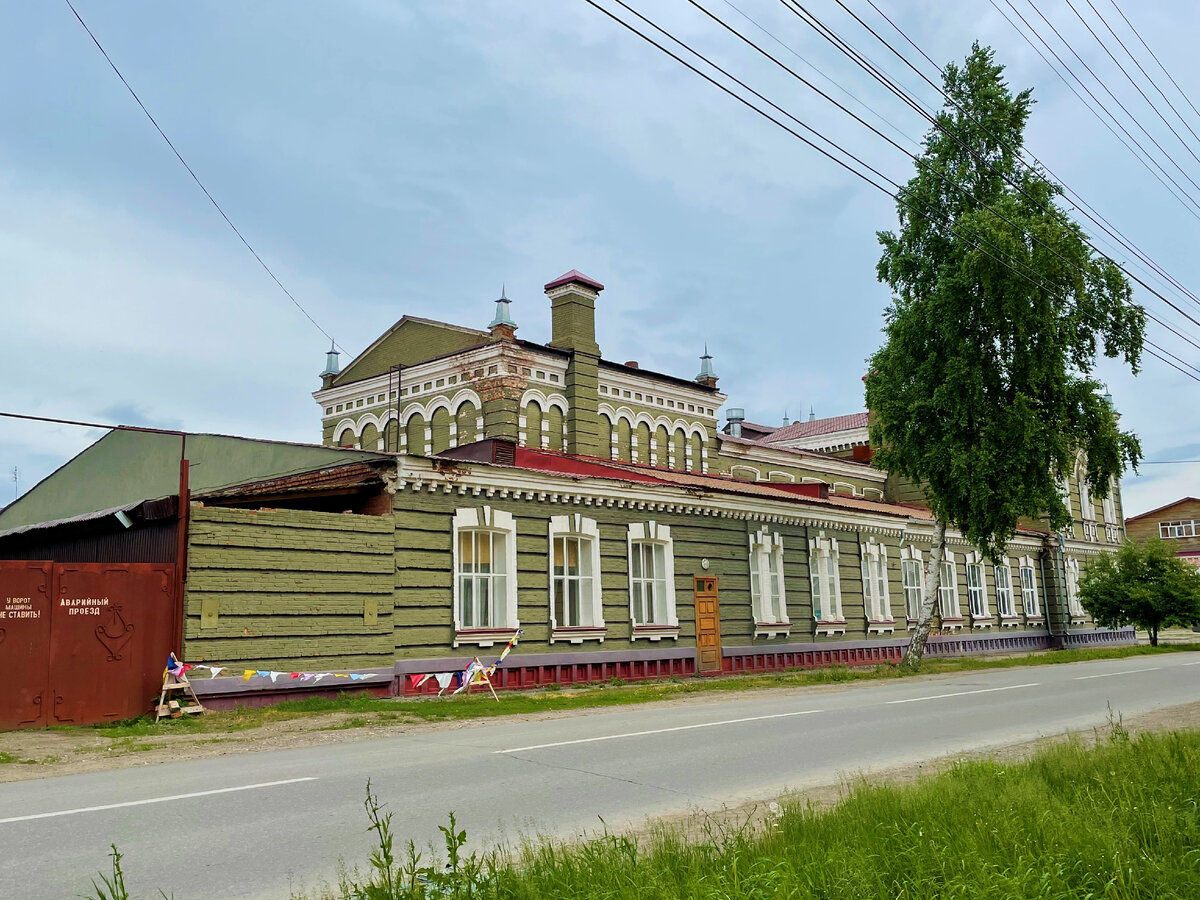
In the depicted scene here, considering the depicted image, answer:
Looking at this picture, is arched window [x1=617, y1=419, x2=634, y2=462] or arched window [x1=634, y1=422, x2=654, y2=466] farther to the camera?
arched window [x1=634, y1=422, x2=654, y2=466]

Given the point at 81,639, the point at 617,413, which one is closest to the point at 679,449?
the point at 617,413

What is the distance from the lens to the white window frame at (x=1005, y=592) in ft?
131

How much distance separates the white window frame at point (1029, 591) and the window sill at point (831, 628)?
54.9 ft

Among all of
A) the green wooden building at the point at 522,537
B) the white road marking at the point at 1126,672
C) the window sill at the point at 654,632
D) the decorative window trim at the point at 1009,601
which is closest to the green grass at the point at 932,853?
the green wooden building at the point at 522,537

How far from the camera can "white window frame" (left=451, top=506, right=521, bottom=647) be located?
1884 centimetres

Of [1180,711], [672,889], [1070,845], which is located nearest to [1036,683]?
[1180,711]

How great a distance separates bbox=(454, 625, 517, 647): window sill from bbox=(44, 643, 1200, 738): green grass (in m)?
1.02

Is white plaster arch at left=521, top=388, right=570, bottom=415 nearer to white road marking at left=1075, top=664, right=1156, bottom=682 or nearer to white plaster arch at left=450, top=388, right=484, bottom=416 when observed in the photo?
white plaster arch at left=450, top=388, right=484, bottom=416

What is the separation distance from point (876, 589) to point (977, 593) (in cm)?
968

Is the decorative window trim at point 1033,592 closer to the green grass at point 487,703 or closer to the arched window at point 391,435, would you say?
the green grass at point 487,703

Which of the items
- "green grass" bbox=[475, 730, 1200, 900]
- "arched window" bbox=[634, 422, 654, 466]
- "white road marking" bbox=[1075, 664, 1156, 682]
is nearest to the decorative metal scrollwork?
"green grass" bbox=[475, 730, 1200, 900]

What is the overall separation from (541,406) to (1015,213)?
17.1 metres

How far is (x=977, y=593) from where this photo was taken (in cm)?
3856

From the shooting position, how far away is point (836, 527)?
29.5 metres
